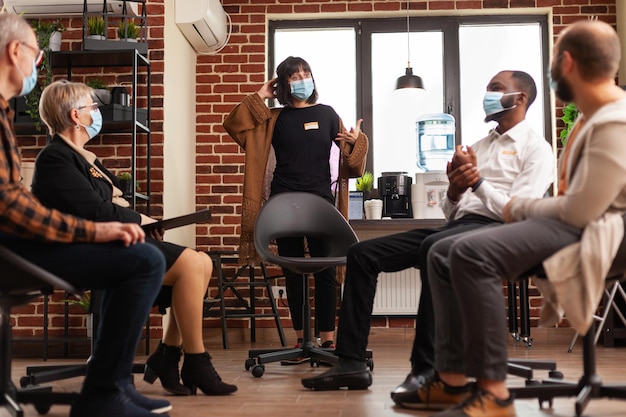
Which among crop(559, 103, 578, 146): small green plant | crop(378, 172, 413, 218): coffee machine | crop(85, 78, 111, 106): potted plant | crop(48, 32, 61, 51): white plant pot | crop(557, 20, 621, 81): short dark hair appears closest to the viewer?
crop(557, 20, 621, 81): short dark hair

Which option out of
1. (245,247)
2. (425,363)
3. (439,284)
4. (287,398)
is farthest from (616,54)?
(245,247)

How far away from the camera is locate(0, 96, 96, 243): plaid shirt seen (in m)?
1.78

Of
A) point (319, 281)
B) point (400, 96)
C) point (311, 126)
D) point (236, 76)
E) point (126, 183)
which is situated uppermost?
point (236, 76)

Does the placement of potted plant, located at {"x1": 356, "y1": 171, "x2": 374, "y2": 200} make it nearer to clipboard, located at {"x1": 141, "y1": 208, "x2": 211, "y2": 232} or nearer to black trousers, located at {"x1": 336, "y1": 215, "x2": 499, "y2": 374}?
black trousers, located at {"x1": 336, "y1": 215, "x2": 499, "y2": 374}

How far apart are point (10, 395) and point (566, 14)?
4344 millimetres

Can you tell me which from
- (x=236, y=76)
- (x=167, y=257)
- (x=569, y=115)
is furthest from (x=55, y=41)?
(x=569, y=115)

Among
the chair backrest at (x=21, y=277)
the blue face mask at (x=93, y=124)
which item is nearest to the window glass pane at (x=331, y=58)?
the blue face mask at (x=93, y=124)

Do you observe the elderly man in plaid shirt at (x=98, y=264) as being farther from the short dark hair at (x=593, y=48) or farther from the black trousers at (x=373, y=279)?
the short dark hair at (x=593, y=48)

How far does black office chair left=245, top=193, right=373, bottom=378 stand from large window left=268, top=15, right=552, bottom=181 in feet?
6.24

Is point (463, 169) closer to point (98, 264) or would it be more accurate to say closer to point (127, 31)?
point (98, 264)

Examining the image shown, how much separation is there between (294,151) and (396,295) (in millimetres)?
1680

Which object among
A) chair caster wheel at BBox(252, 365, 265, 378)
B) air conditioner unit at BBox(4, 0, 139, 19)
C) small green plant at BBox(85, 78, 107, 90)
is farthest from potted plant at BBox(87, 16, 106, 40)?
chair caster wheel at BBox(252, 365, 265, 378)

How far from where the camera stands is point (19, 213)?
70.3 inches

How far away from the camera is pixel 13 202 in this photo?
1.78 metres
